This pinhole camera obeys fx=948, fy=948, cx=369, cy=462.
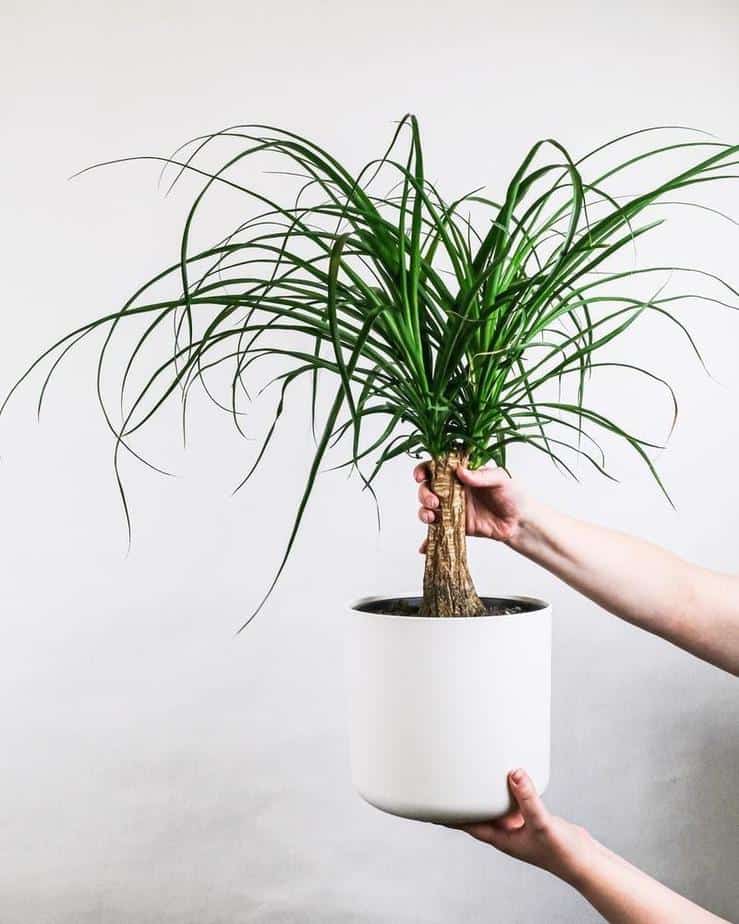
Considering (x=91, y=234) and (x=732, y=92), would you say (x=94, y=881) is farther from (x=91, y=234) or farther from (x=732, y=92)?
(x=732, y=92)

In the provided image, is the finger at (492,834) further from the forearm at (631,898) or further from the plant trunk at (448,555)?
the plant trunk at (448,555)

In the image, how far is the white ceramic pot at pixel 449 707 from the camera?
0.81m

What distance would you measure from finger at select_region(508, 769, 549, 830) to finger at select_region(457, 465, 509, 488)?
266 millimetres

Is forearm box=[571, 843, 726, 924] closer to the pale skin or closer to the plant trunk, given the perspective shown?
the pale skin

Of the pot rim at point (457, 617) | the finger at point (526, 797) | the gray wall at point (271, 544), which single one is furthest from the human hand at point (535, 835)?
the gray wall at point (271, 544)

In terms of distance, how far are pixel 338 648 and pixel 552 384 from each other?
569 millimetres

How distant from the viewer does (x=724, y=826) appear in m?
1.59

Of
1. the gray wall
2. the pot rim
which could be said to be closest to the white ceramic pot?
the pot rim

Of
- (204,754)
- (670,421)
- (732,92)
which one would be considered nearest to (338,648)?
(204,754)

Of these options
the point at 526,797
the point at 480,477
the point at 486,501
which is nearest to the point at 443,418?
the point at 480,477

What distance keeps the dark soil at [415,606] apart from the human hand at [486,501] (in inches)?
2.3

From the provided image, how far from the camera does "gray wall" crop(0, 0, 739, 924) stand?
1562mm

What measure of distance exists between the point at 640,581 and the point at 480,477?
309 millimetres

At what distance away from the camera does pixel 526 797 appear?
825 mm
